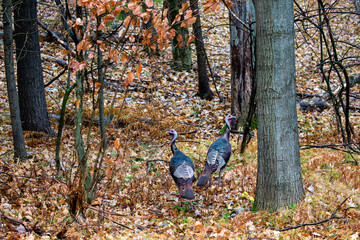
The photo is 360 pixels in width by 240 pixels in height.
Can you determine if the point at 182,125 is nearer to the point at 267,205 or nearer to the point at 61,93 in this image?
the point at 61,93

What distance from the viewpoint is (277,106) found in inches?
175

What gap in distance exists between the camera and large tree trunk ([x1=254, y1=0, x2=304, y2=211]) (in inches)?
170

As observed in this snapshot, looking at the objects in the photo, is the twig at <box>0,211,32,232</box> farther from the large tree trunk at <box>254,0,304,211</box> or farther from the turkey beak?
the large tree trunk at <box>254,0,304,211</box>

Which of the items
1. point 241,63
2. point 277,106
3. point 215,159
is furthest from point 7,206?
point 241,63

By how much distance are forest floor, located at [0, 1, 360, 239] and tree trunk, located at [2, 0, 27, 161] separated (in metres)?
0.40

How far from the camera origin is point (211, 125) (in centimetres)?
1038

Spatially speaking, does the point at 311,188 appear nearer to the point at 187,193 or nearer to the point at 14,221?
the point at 187,193

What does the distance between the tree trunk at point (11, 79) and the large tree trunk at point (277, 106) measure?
423 cm

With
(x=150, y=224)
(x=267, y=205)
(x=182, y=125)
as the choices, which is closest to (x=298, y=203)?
(x=267, y=205)

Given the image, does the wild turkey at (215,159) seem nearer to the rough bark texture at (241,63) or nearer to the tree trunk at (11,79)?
the rough bark texture at (241,63)

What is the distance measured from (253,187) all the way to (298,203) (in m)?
1.22

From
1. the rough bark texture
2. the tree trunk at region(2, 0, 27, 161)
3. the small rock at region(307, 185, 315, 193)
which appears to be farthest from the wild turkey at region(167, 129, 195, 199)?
the rough bark texture

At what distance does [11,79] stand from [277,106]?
4.69m

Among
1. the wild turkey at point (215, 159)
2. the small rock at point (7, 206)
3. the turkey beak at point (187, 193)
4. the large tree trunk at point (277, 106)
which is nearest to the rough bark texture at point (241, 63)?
the wild turkey at point (215, 159)
